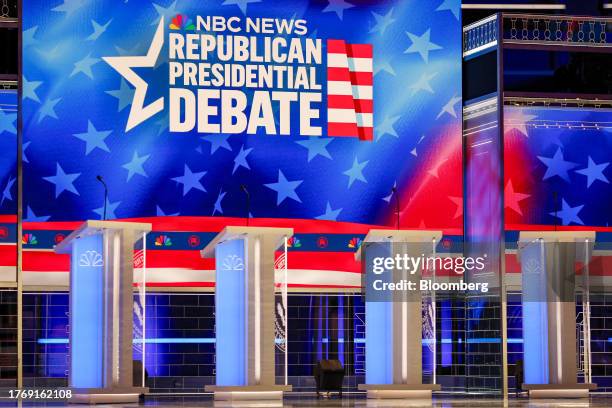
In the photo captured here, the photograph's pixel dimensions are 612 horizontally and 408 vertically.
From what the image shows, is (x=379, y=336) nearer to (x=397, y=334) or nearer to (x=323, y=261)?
(x=397, y=334)

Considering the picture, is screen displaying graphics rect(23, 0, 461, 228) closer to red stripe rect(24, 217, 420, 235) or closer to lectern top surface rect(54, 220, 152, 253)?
red stripe rect(24, 217, 420, 235)

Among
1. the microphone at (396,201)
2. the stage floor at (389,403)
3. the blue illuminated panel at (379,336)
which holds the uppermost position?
the microphone at (396,201)

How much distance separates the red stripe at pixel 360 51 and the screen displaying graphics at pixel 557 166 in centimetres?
199

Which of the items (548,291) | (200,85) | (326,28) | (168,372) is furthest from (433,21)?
(168,372)

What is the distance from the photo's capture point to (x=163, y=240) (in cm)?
1558

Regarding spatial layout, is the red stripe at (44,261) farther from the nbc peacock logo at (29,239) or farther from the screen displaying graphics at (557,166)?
the screen displaying graphics at (557,166)

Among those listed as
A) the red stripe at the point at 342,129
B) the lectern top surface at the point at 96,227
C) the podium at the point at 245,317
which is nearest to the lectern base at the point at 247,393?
the podium at the point at 245,317

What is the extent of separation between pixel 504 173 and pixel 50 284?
19.9 feet

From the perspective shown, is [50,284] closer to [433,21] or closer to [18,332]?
[18,332]

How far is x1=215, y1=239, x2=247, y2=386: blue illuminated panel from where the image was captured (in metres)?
12.5

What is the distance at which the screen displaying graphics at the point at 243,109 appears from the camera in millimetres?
15344

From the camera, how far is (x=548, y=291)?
44.6 feet

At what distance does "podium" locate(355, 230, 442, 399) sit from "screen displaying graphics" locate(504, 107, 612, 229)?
3370mm

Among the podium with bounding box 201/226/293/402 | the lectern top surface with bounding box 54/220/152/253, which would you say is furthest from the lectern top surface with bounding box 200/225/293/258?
the lectern top surface with bounding box 54/220/152/253
